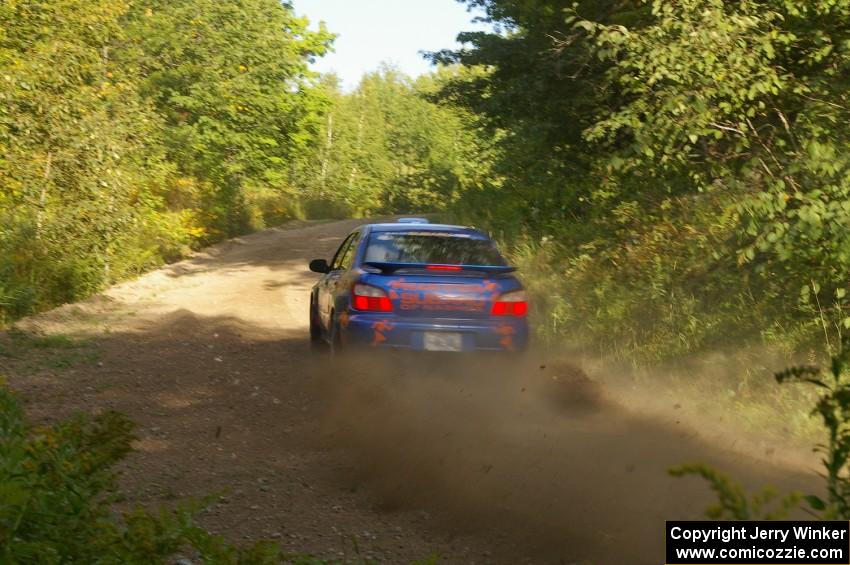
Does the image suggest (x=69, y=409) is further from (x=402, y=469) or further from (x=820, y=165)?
(x=820, y=165)

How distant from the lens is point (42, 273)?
15.5 metres

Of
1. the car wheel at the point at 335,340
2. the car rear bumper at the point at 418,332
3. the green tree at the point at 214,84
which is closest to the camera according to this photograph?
the car rear bumper at the point at 418,332

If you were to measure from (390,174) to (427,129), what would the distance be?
206 inches

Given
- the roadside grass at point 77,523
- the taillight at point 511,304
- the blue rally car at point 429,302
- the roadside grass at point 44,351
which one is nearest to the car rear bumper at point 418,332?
the blue rally car at point 429,302

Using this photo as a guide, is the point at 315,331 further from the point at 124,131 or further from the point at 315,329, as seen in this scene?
the point at 124,131

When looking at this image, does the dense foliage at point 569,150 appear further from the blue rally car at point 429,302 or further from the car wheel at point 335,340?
the car wheel at point 335,340

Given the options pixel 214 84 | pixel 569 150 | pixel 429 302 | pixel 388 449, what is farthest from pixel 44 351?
pixel 214 84

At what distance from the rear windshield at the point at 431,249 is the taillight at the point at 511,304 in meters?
0.50

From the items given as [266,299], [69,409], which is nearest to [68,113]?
[266,299]

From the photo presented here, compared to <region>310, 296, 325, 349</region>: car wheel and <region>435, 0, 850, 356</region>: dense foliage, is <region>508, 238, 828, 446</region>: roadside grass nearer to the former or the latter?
<region>435, 0, 850, 356</region>: dense foliage

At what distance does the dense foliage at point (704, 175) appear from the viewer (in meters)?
8.88

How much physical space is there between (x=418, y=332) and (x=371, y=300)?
574mm

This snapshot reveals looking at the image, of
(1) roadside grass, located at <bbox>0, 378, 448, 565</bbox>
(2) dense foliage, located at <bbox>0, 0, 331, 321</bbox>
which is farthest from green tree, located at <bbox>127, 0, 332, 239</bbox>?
(1) roadside grass, located at <bbox>0, 378, 448, 565</bbox>

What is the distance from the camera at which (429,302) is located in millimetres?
9266
